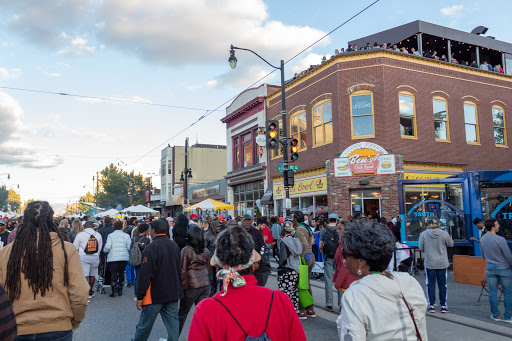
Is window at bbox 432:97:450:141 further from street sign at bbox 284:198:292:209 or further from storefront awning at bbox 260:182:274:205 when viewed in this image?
street sign at bbox 284:198:292:209

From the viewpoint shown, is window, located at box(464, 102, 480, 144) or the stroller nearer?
the stroller

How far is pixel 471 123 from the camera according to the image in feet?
75.9

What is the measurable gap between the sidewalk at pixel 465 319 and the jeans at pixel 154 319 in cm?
341

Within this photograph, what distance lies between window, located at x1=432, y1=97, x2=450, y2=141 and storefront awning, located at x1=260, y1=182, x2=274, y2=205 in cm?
1096

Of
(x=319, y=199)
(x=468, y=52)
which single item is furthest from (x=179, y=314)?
(x=468, y=52)

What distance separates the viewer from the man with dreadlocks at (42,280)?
10.2ft

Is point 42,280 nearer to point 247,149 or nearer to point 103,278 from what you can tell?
point 103,278

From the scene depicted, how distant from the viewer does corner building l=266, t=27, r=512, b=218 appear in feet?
66.6

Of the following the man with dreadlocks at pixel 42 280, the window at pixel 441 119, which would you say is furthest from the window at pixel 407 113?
the man with dreadlocks at pixel 42 280

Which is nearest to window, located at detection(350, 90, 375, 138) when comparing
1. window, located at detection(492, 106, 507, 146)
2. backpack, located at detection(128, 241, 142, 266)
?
window, located at detection(492, 106, 507, 146)

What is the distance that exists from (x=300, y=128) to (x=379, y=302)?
22350mm

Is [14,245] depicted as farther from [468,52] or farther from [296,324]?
[468,52]

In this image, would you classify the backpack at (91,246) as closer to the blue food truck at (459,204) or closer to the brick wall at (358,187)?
the blue food truck at (459,204)

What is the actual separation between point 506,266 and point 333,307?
11.1 ft
